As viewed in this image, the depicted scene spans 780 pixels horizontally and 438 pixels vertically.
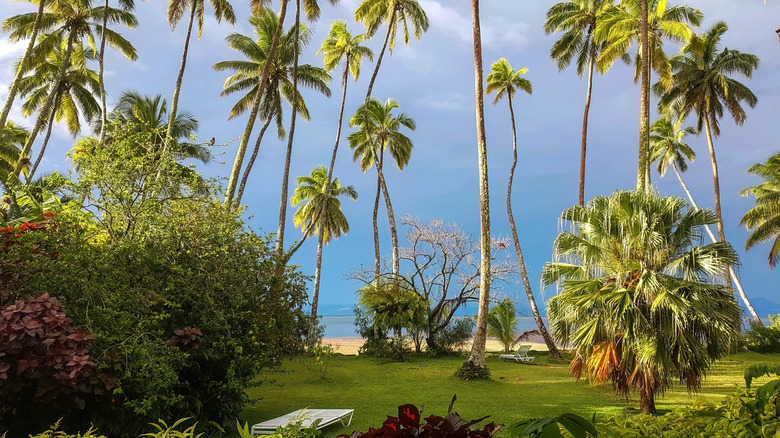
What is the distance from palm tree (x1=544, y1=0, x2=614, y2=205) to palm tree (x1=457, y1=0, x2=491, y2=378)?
10.2m

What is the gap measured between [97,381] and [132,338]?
98 centimetres

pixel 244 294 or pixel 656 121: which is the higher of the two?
pixel 656 121

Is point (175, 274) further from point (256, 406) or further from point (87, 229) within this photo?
point (256, 406)

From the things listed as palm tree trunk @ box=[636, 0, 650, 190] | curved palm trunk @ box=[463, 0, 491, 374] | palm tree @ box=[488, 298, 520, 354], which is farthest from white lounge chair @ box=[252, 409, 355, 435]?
palm tree @ box=[488, 298, 520, 354]

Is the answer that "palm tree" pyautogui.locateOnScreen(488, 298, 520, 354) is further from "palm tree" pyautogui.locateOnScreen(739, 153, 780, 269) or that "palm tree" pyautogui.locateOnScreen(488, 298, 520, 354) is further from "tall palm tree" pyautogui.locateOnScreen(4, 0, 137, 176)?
"tall palm tree" pyautogui.locateOnScreen(4, 0, 137, 176)

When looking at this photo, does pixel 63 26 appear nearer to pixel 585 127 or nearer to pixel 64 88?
pixel 64 88

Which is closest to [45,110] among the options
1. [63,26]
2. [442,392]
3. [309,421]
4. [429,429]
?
[63,26]

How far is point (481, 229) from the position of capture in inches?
612

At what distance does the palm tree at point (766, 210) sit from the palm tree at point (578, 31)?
1015 centimetres

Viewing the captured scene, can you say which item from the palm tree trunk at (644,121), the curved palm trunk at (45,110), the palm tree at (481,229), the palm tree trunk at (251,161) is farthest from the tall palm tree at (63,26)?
the palm tree trunk at (644,121)

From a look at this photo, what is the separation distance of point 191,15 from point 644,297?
21.6 m

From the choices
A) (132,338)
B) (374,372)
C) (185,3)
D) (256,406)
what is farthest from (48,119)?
(132,338)

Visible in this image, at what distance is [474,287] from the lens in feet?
70.7

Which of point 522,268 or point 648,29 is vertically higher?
point 648,29
